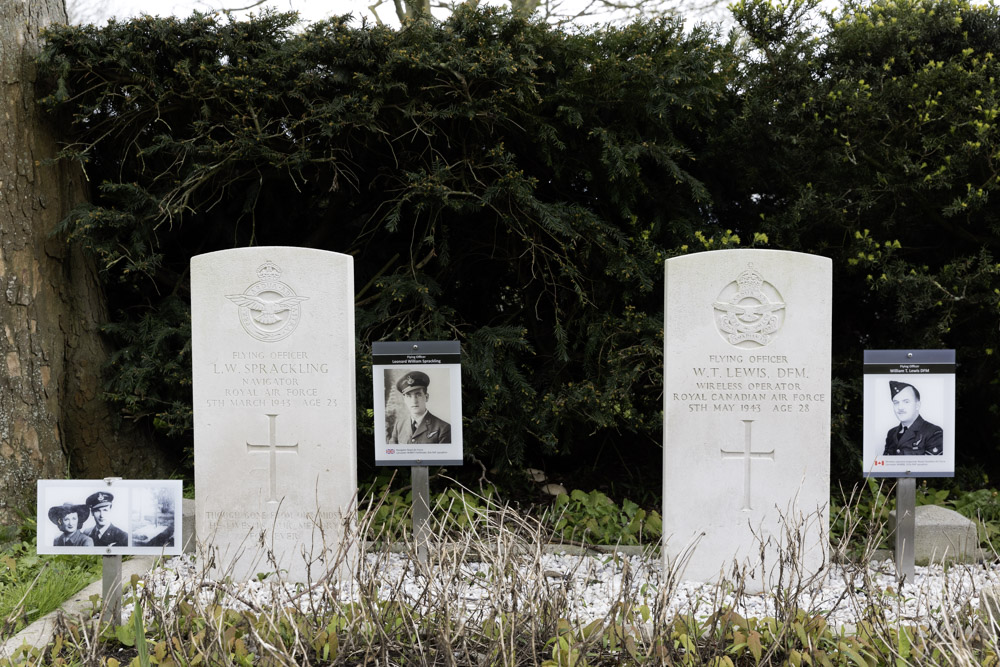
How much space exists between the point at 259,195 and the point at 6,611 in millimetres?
3108

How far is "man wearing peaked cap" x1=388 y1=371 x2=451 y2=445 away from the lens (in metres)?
4.12

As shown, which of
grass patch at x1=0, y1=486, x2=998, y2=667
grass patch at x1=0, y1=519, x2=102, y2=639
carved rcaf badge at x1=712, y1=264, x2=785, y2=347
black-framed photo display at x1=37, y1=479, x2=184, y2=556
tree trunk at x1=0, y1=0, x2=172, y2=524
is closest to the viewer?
grass patch at x1=0, y1=486, x2=998, y2=667

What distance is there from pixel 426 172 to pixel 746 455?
2.66 metres

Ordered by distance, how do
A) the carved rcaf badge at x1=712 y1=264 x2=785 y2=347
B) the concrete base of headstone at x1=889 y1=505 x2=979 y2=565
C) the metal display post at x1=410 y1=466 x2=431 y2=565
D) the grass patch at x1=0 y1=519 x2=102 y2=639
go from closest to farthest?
the grass patch at x1=0 y1=519 x2=102 y2=639 → the carved rcaf badge at x1=712 y1=264 x2=785 y2=347 → the metal display post at x1=410 y1=466 x2=431 y2=565 → the concrete base of headstone at x1=889 y1=505 x2=979 y2=565

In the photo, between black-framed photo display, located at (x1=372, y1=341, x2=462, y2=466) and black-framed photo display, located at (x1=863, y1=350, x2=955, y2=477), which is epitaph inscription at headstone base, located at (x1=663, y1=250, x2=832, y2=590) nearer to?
black-framed photo display, located at (x1=863, y1=350, x2=955, y2=477)

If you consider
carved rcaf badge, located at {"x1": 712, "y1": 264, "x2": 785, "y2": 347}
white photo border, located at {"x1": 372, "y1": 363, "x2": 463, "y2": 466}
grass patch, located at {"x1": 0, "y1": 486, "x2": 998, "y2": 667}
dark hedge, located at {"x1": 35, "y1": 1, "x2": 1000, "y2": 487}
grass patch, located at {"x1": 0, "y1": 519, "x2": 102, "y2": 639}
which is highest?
dark hedge, located at {"x1": 35, "y1": 1, "x2": 1000, "y2": 487}

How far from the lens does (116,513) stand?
3080 mm

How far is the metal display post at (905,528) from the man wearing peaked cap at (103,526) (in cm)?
369

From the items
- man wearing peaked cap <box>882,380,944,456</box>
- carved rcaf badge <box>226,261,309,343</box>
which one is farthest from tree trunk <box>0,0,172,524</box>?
man wearing peaked cap <box>882,380,944,456</box>

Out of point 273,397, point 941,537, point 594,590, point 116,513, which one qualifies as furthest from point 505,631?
point 941,537

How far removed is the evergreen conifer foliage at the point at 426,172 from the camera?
15.8ft

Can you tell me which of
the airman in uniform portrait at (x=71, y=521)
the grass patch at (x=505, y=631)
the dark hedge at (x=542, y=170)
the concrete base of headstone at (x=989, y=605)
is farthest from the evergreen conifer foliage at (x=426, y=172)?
the concrete base of headstone at (x=989, y=605)

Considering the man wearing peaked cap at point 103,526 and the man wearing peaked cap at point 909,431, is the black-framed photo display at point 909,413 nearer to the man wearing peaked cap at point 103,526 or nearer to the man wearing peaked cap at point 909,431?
the man wearing peaked cap at point 909,431

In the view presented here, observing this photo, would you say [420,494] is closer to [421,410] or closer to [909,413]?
[421,410]
